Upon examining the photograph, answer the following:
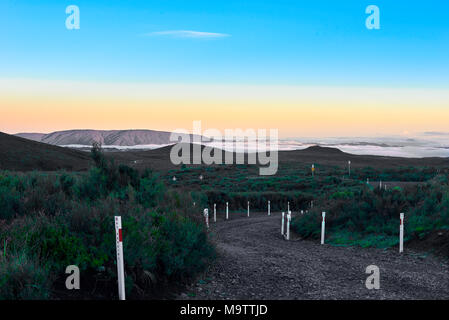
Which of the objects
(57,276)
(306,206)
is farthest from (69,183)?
(306,206)

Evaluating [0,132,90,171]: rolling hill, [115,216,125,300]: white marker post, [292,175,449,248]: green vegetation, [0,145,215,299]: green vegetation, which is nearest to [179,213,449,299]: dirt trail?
[0,145,215,299]: green vegetation

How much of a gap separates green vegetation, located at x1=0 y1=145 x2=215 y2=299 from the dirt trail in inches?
26.2

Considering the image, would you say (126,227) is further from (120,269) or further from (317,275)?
(317,275)

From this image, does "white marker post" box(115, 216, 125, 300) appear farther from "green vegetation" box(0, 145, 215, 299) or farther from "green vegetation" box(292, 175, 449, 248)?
"green vegetation" box(292, 175, 449, 248)

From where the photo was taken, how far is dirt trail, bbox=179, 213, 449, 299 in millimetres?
7281

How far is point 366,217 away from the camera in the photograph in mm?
15289

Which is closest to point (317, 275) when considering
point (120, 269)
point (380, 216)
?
point (120, 269)

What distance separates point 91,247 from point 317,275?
16.0 feet

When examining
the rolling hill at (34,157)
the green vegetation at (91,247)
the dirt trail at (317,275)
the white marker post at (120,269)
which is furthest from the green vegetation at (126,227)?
the rolling hill at (34,157)

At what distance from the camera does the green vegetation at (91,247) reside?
590cm

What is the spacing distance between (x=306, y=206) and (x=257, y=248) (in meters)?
21.9

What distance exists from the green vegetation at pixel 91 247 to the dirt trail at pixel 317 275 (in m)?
0.67

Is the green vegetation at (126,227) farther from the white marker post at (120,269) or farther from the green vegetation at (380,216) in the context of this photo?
the white marker post at (120,269)
